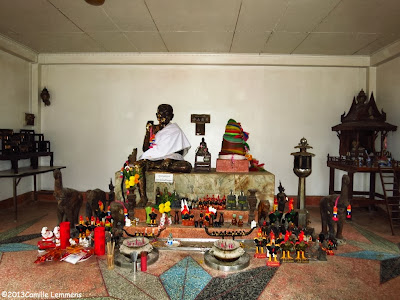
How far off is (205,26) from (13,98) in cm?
536

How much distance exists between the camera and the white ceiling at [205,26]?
490 cm

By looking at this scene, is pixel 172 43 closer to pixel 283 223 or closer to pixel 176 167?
pixel 176 167

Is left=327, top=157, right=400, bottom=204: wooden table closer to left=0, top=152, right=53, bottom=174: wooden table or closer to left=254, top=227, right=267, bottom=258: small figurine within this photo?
left=254, top=227, right=267, bottom=258: small figurine

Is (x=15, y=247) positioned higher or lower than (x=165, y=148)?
lower

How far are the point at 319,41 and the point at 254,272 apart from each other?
5513 millimetres

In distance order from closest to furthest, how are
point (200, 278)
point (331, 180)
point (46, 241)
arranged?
point (200, 278)
point (46, 241)
point (331, 180)

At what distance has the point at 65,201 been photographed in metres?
4.70

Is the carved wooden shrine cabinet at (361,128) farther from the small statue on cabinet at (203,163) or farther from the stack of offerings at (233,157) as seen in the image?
the small statue on cabinet at (203,163)

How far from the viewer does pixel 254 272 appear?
366 centimetres

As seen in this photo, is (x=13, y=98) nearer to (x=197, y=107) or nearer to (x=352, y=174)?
(x=197, y=107)

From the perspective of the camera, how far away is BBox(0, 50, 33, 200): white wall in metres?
6.84

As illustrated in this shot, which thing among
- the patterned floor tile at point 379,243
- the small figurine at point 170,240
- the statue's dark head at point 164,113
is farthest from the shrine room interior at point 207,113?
the statue's dark head at point 164,113

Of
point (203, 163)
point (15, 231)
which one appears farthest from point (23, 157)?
point (203, 163)

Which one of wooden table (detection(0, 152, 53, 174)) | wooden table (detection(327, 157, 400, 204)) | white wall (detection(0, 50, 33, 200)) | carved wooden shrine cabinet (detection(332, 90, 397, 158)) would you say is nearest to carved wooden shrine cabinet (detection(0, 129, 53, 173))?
wooden table (detection(0, 152, 53, 174))
